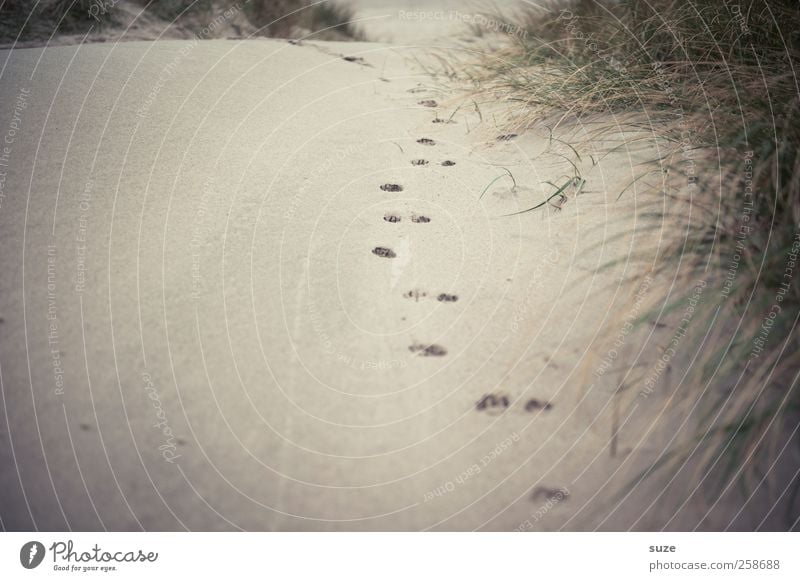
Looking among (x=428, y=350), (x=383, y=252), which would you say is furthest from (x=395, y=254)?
(x=428, y=350)

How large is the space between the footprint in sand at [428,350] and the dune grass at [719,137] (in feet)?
1.53

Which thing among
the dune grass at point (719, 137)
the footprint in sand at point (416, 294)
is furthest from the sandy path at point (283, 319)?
the dune grass at point (719, 137)

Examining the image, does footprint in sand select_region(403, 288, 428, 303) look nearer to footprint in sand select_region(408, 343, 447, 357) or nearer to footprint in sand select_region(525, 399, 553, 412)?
footprint in sand select_region(408, 343, 447, 357)

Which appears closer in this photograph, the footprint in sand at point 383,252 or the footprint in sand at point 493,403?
the footprint in sand at point 493,403

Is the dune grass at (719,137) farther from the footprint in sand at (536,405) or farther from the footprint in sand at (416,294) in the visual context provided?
the footprint in sand at (416,294)

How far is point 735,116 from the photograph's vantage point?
1444 mm

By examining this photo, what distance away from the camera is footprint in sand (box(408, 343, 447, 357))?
1.25 metres

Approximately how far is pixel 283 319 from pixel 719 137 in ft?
3.30

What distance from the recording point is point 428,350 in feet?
4.10

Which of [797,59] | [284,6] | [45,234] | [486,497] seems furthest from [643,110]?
[45,234]

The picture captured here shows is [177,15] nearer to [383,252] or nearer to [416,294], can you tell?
[383,252]

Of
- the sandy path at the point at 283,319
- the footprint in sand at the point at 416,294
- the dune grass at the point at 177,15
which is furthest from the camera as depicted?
the dune grass at the point at 177,15

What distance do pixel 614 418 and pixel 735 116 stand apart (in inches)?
28.9

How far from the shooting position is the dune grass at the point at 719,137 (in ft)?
4.10
